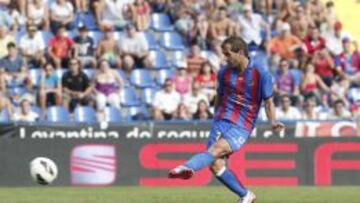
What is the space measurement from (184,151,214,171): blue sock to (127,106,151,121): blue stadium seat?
9.86 metres

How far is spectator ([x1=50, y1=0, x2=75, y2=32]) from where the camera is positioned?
22.3 meters

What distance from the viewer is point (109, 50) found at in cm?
2216

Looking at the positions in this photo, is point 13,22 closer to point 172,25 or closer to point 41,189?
point 172,25

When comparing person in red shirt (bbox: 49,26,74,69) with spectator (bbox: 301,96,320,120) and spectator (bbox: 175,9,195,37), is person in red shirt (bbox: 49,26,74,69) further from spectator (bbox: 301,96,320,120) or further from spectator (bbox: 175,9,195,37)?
spectator (bbox: 301,96,320,120)

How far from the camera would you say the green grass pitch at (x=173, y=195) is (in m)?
14.1

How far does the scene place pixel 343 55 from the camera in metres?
24.6

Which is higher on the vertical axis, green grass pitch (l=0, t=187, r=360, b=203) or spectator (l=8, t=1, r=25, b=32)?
spectator (l=8, t=1, r=25, b=32)

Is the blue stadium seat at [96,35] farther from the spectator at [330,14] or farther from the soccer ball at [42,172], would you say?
the soccer ball at [42,172]

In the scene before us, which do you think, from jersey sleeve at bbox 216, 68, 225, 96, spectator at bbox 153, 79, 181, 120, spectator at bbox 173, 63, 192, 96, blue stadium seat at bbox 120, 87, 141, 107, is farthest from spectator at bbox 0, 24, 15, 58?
jersey sleeve at bbox 216, 68, 225, 96

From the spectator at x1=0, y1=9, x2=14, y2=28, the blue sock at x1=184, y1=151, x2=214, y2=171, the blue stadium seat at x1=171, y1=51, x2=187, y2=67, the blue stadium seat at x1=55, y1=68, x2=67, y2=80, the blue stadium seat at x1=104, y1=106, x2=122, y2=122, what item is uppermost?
the blue sock at x1=184, y1=151, x2=214, y2=171

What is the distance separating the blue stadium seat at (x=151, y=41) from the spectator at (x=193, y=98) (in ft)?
7.45

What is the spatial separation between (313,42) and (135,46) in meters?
4.46

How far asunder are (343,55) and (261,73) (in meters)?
12.9

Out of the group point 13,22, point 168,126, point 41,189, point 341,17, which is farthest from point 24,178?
point 341,17
